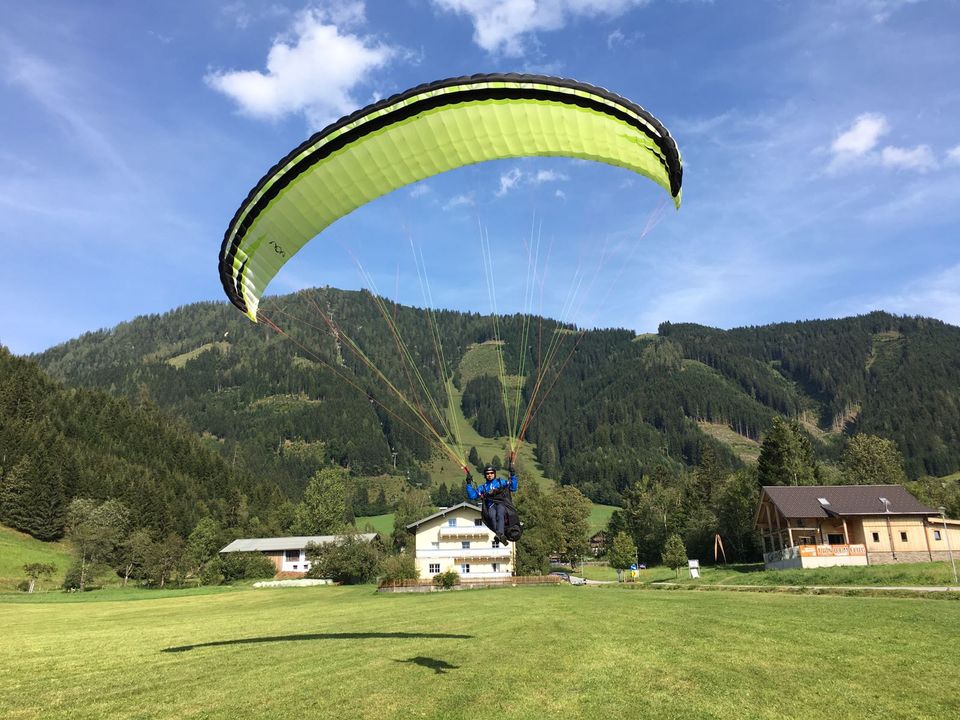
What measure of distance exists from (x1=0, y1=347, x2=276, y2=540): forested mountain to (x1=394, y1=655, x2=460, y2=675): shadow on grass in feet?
253

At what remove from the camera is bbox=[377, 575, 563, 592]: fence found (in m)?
43.2

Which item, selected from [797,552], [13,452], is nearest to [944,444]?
[797,552]

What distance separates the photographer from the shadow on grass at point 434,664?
9508 mm

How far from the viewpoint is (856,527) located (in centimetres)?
4091

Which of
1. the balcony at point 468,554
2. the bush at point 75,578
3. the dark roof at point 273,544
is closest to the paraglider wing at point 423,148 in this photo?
the balcony at point 468,554

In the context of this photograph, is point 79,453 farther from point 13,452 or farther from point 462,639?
point 462,639

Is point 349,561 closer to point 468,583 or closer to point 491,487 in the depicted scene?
point 468,583

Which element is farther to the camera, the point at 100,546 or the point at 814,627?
the point at 100,546

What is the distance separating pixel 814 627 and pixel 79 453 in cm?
9280

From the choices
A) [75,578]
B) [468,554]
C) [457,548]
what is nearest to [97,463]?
[75,578]

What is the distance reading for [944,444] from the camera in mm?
165250

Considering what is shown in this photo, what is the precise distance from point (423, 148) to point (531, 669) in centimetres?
967

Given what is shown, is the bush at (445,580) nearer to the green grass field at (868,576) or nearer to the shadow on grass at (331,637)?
the green grass field at (868,576)

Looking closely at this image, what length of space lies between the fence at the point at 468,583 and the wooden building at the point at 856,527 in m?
Answer: 16.0
